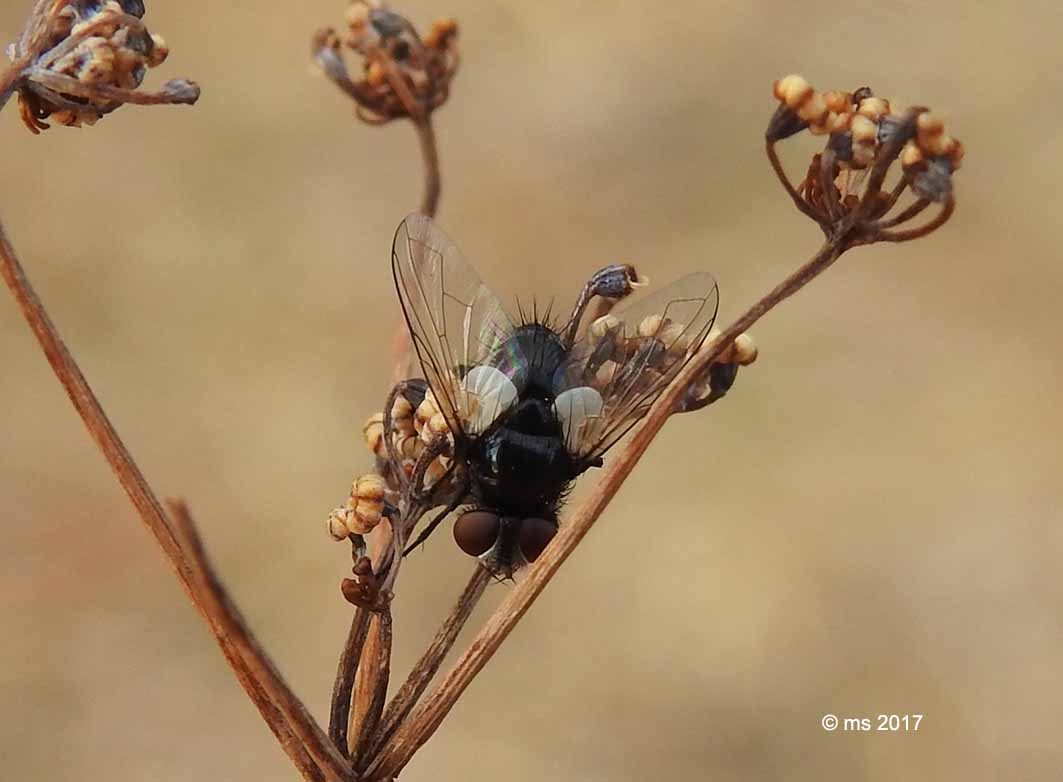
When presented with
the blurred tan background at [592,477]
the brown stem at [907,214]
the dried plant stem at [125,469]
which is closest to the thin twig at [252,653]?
the dried plant stem at [125,469]

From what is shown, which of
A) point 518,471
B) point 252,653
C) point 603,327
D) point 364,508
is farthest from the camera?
point 603,327

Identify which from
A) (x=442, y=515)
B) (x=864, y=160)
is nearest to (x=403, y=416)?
(x=442, y=515)

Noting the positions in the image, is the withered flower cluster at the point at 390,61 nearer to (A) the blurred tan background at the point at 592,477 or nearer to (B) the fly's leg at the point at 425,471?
(B) the fly's leg at the point at 425,471

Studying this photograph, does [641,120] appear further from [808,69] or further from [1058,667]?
[1058,667]

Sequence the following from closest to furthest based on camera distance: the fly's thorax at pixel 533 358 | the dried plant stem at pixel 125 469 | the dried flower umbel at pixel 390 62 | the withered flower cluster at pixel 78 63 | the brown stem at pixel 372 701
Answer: the dried plant stem at pixel 125 469, the brown stem at pixel 372 701, the withered flower cluster at pixel 78 63, the fly's thorax at pixel 533 358, the dried flower umbel at pixel 390 62

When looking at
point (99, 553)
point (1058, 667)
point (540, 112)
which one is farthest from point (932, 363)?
point (99, 553)

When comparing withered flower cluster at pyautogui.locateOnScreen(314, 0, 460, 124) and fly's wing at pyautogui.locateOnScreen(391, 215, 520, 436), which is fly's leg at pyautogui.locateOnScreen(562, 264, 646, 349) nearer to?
fly's wing at pyautogui.locateOnScreen(391, 215, 520, 436)

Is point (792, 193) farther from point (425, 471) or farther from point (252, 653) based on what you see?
point (252, 653)
